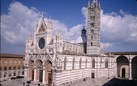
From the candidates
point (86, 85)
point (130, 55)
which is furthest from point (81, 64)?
point (130, 55)

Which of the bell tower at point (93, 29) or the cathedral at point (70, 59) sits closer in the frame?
the cathedral at point (70, 59)

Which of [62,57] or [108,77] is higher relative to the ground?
[62,57]

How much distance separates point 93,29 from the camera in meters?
44.0

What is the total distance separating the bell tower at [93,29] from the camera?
43344 millimetres

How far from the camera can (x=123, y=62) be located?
47.4m

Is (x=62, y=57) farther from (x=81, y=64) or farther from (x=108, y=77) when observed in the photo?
(x=108, y=77)

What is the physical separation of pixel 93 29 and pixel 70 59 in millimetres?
14576

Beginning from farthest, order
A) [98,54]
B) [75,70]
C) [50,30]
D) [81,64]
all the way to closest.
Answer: [98,54]
[81,64]
[75,70]
[50,30]

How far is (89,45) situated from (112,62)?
9802mm

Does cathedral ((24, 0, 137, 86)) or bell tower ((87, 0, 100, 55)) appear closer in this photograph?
cathedral ((24, 0, 137, 86))

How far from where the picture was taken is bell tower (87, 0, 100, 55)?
43.3 m

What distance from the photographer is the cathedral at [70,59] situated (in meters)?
31.4

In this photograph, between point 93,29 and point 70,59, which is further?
point 93,29

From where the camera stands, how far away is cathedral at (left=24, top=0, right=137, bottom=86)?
31.4 m
